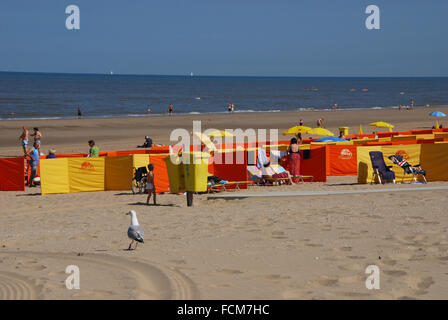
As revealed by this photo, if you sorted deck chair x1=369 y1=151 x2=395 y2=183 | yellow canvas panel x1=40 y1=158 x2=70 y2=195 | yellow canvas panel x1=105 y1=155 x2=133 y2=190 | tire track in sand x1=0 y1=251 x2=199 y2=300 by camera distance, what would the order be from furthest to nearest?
yellow canvas panel x1=105 y1=155 x2=133 y2=190 → yellow canvas panel x1=40 y1=158 x2=70 y2=195 → deck chair x1=369 y1=151 x2=395 y2=183 → tire track in sand x1=0 y1=251 x2=199 y2=300

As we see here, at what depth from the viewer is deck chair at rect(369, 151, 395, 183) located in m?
16.8

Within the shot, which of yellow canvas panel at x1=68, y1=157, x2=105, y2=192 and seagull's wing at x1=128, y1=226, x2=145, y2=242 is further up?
yellow canvas panel at x1=68, y1=157, x2=105, y2=192

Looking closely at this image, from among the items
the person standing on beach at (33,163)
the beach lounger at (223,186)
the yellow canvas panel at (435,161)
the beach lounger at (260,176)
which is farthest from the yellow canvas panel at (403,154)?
the person standing on beach at (33,163)

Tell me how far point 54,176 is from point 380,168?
361 inches

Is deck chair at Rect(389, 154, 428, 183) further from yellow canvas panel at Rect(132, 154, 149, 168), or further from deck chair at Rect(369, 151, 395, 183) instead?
yellow canvas panel at Rect(132, 154, 149, 168)

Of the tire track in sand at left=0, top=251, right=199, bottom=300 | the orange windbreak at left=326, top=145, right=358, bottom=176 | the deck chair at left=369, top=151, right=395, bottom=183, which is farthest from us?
the orange windbreak at left=326, top=145, right=358, bottom=176

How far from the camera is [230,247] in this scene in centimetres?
933

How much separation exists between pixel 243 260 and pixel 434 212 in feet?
16.1

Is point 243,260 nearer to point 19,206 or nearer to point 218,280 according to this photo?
point 218,280

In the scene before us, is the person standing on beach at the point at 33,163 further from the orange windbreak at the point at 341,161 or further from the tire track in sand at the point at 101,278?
the tire track in sand at the point at 101,278

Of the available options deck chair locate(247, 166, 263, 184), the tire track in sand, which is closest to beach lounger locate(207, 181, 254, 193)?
deck chair locate(247, 166, 263, 184)

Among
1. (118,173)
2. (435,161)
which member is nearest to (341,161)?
(435,161)

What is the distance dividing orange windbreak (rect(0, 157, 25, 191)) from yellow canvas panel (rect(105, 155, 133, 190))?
273 centimetres

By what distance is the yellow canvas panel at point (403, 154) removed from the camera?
57.8 ft
